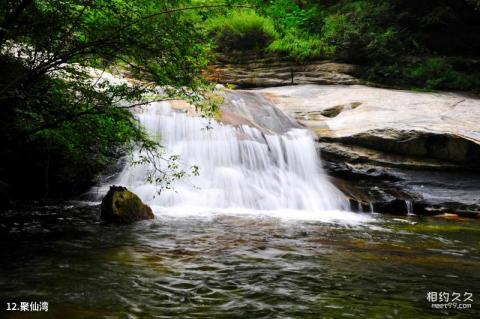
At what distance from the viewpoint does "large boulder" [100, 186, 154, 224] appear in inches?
241

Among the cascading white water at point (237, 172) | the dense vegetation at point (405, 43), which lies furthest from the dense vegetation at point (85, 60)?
the dense vegetation at point (405, 43)

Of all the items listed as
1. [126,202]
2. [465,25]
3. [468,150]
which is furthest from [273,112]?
[465,25]

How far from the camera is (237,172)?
9289 mm

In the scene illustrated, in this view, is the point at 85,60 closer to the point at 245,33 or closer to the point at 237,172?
the point at 237,172

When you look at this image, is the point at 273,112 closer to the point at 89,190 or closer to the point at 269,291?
the point at 89,190

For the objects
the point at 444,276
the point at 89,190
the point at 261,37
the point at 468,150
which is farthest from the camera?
the point at 261,37

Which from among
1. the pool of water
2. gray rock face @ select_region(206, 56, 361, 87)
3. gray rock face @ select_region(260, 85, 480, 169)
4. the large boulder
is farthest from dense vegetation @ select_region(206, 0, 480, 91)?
the large boulder

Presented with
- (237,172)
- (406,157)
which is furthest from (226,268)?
(406,157)

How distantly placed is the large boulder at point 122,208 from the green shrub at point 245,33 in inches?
433

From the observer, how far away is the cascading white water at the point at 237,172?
831cm

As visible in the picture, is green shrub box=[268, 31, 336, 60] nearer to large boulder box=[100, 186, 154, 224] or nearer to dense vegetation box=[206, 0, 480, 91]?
dense vegetation box=[206, 0, 480, 91]

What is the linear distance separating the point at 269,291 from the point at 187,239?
82.8 inches

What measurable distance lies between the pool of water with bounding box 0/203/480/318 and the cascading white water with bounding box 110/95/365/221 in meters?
1.75

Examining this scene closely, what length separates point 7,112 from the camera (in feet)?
16.4
